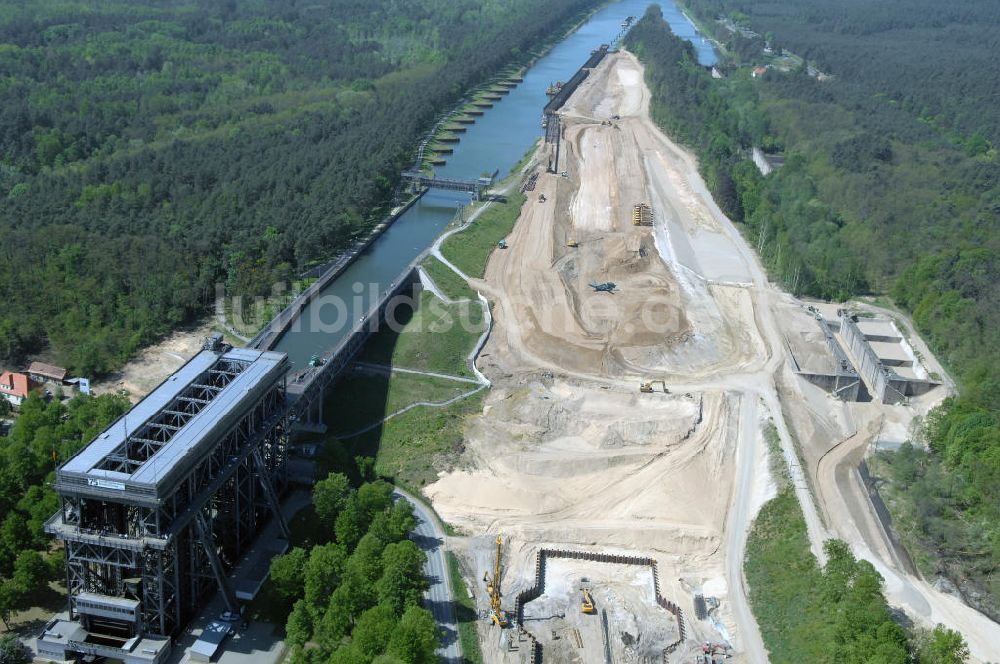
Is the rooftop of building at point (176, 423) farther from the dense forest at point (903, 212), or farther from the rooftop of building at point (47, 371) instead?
the dense forest at point (903, 212)

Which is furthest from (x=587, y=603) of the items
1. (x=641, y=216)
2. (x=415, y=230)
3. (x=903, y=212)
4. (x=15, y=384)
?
(x=903, y=212)

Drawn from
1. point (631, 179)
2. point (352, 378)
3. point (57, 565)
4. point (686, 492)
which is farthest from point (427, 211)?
point (57, 565)

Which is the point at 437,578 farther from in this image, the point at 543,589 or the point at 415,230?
the point at 415,230

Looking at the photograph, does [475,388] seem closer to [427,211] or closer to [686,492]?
[686,492]

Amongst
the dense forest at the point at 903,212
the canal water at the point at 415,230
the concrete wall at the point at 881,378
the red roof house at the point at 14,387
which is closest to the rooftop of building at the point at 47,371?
the red roof house at the point at 14,387

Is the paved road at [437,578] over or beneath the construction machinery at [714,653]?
beneath

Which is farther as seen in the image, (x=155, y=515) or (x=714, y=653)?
(x=714, y=653)

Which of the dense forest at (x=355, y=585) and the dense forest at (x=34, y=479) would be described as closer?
the dense forest at (x=355, y=585)
